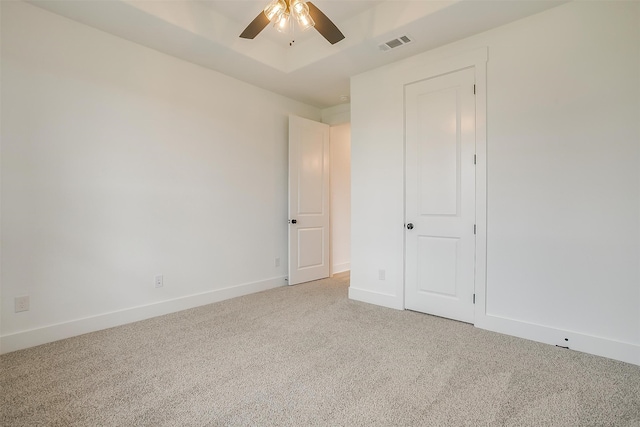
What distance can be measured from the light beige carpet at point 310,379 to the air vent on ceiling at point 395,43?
262cm

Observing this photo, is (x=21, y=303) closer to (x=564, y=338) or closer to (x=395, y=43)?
(x=395, y=43)

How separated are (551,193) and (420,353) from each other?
1.60 metres

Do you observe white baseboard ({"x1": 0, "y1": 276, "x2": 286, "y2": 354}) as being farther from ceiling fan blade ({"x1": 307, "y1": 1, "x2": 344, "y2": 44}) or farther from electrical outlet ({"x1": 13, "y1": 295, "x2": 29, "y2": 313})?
ceiling fan blade ({"x1": 307, "y1": 1, "x2": 344, "y2": 44})

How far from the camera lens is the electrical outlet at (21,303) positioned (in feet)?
7.39

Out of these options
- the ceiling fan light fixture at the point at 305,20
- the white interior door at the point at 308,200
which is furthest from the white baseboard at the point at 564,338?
the ceiling fan light fixture at the point at 305,20

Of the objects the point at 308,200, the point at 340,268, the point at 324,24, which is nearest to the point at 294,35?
the point at 324,24

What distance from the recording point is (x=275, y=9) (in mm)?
2010

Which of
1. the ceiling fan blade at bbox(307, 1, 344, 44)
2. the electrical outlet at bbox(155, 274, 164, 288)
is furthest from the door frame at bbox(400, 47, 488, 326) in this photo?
the electrical outlet at bbox(155, 274, 164, 288)

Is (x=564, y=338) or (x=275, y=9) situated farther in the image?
(x=564, y=338)

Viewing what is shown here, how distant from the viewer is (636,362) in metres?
2.02

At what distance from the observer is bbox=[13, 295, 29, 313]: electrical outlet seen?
2252mm

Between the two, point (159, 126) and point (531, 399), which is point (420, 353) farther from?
point (159, 126)

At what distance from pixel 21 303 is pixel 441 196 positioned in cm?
360

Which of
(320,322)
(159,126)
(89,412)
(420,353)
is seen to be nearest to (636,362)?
(420,353)
